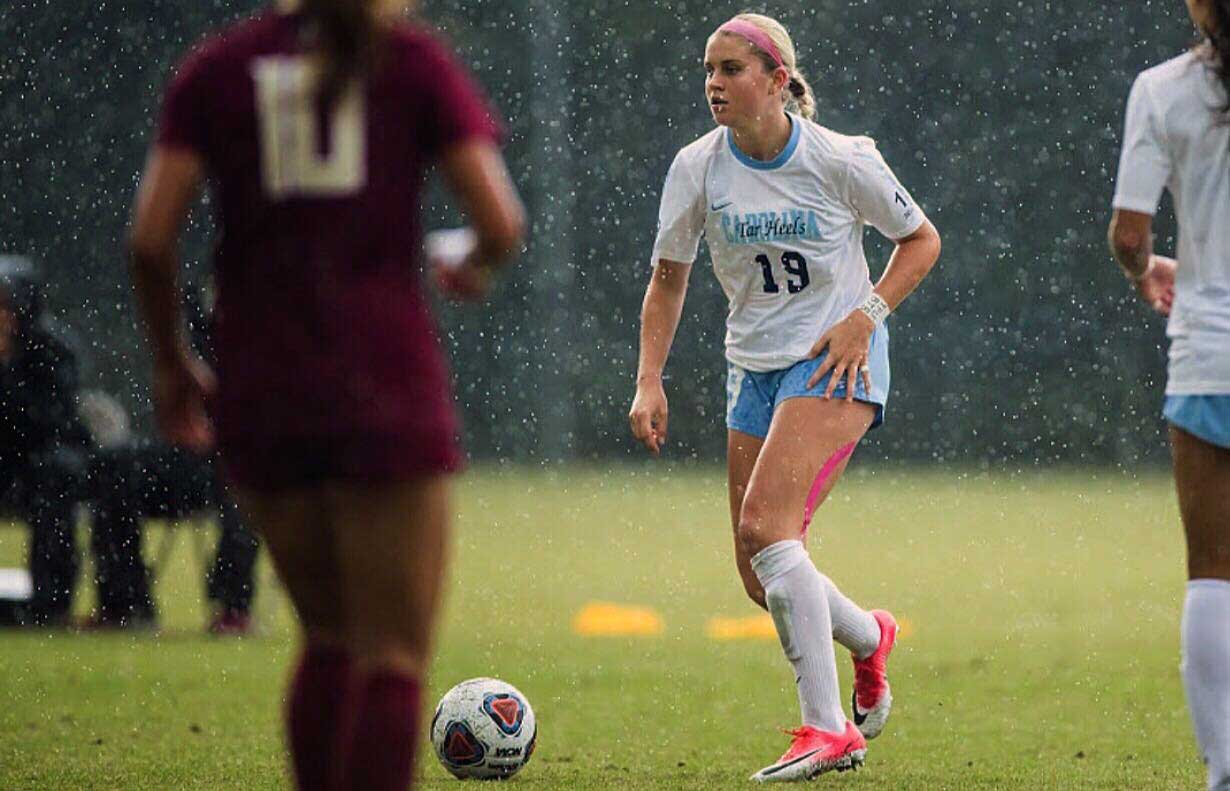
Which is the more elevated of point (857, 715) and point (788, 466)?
point (788, 466)

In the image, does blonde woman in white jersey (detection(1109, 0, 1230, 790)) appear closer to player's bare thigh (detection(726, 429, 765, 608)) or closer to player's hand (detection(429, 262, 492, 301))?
player's hand (detection(429, 262, 492, 301))

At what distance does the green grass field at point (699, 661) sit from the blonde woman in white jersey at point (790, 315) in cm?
35

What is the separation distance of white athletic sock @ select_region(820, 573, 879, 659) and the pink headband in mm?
1340

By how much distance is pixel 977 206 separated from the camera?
48.3 feet

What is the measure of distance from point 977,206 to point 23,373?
806cm

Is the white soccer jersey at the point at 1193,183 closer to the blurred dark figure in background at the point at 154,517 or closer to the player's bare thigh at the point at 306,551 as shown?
the player's bare thigh at the point at 306,551

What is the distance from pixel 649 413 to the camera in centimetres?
523

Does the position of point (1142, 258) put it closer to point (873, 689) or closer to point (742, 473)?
point (742, 473)

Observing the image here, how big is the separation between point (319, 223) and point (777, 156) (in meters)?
2.60

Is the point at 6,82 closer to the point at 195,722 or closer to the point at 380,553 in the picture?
the point at 195,722

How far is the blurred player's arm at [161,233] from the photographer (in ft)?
9.05

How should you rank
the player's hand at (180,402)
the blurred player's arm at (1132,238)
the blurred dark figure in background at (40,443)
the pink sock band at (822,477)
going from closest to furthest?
the player's hand at (180,402) → the blurred player's arm at (1132,238) → the pink sock band at (822,477) → the blurred dark figure in background at (40,443)

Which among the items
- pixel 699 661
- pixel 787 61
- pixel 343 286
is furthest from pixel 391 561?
pixel 699 661

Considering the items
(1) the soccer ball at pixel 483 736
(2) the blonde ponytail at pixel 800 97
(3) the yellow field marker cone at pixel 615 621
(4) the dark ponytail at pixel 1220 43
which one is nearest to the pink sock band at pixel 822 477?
(1) the soccer ball at pixel 483 736
